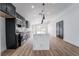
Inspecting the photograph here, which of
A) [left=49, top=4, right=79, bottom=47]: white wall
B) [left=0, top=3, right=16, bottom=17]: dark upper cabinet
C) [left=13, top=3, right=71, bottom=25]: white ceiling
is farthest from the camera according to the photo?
[left=49, top=4, right=79, bottom=47]: white wall

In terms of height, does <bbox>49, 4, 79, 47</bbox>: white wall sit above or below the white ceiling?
below

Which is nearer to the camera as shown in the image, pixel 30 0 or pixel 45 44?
pixel 30 0

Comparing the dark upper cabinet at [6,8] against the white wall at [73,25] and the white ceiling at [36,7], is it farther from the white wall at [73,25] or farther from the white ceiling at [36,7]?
the white wall at [73,25]

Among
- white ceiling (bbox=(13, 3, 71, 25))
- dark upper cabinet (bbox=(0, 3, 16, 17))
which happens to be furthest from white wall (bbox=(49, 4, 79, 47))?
dark upper cabinet (bbox=(0, 3, 16, 17))

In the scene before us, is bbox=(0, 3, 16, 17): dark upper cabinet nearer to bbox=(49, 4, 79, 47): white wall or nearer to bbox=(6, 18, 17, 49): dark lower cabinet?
bbox=(6, 18, 17, 49): dark lower cabinet

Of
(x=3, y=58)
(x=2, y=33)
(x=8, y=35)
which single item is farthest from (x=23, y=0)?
(x=8, y=35)

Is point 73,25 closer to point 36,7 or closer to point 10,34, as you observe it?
point 36,7

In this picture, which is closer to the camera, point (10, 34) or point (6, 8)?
point (6, 8)

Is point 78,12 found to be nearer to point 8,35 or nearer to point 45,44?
point 45,44

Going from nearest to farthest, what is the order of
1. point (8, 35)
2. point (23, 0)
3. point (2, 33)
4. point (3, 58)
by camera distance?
point (3, 58) → point (23, 0) → point (2, 33) → point (8, 35)

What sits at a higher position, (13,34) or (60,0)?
(60,0)

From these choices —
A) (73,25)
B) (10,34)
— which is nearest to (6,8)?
(10,34)

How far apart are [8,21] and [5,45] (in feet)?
4.76

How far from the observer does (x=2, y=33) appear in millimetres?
5348
